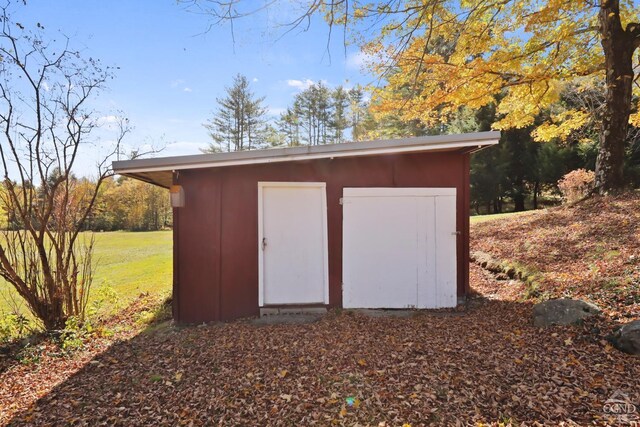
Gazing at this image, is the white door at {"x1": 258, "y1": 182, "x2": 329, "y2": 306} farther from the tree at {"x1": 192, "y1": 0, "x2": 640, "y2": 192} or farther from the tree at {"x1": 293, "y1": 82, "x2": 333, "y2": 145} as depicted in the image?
the tree at {"x1": 293, "y1": 82, "x2": 333, "y2": 145}

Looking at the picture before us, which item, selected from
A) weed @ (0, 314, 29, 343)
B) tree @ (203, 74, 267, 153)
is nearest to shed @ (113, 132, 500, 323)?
weed @ (0, 314, 29, 343)

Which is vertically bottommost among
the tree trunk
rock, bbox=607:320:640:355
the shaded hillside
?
rock, bbox=607:320:640:355

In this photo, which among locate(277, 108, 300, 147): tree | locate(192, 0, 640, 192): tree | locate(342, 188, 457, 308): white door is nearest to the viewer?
locate(342, 188, 457, 308): white door

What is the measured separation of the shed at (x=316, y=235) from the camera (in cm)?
491

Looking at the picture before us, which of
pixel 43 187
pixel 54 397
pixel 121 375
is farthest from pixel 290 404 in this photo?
pixel 43 187

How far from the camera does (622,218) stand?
643 centimetres

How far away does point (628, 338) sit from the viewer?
3.02 metres

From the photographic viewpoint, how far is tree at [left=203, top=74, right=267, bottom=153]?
2625cm

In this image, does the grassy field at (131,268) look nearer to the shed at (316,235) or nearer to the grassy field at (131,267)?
the grassy field at (131,267)

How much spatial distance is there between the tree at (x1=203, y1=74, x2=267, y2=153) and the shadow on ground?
77.9ft

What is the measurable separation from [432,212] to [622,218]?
4.25 meters

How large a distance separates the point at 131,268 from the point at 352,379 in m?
9.58

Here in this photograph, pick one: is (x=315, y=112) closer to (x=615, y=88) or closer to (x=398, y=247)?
(x=615, y=88)

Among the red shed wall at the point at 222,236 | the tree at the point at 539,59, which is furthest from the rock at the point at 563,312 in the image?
the tree at the point at 539,59
